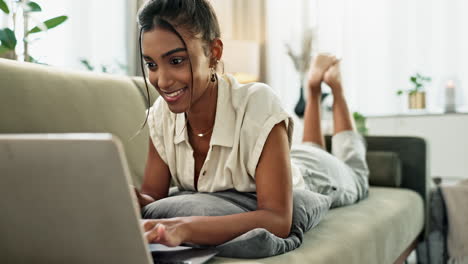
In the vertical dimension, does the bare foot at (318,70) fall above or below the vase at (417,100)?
above

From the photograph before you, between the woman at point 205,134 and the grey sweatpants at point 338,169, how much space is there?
172 millimetres

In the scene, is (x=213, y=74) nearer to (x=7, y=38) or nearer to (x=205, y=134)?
(x=205, y=134)

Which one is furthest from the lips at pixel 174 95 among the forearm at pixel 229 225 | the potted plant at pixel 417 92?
the potted plant at pixel 417 92

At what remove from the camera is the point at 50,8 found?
261 centimetres

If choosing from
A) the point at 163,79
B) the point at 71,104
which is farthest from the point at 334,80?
the point at 163,79

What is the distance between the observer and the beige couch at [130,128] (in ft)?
3.52

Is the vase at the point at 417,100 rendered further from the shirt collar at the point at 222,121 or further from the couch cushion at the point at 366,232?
the shirt collar at the point at 222,121

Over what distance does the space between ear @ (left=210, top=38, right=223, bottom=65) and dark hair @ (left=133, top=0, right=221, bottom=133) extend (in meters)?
0.03

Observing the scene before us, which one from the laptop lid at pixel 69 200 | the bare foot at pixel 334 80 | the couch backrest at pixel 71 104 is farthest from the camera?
the bare foot at pixel 334 80

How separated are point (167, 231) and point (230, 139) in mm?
343

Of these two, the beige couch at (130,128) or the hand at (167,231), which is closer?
the hand at (167,231)

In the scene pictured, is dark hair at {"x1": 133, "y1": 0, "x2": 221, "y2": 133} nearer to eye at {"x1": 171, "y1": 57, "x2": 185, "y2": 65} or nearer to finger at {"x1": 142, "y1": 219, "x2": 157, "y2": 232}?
eye at {"x1": 171, "y1": 57, "x2": 185, "y2": 65}

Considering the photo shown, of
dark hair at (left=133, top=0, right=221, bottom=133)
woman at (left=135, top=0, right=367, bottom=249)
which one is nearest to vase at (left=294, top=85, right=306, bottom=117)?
woman at (left=135, top=0, right=367, bottom=249)

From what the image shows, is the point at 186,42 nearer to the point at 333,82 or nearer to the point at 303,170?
the point at 303,170
